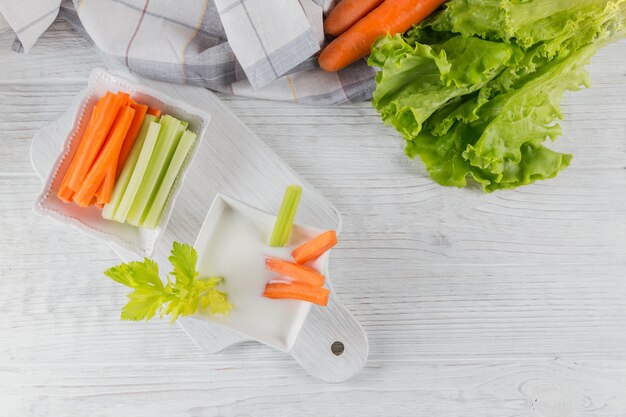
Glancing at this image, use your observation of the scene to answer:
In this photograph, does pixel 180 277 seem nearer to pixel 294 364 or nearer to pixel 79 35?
pixel 294 364

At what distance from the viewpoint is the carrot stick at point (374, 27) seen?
144 centimetres

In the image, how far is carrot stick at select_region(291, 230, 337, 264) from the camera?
131 cm

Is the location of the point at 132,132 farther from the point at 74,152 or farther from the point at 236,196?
the point at 236,196

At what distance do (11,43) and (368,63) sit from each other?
85 cm

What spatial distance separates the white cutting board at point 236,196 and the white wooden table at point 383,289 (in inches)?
2.4

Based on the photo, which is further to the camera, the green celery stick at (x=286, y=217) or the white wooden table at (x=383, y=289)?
Result: the white wooden table at (x=383, y=289)

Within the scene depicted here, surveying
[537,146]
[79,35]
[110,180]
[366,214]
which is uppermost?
[79,35]

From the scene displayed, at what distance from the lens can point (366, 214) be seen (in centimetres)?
155

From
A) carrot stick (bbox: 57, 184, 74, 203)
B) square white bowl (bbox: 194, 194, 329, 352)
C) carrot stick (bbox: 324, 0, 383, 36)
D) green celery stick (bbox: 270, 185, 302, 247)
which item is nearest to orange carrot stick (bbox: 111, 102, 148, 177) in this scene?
carrot stick (bbox: 57, 184, 74, 203)

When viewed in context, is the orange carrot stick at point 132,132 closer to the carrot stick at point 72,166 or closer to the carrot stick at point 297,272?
the carrot stick at point 72,166

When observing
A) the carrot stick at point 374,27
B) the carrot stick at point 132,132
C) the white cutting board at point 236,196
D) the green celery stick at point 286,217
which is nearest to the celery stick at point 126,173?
the carrot stick at point 132,132

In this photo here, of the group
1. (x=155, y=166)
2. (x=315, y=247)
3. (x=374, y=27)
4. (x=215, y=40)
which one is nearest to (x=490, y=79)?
(x=374, y=27)

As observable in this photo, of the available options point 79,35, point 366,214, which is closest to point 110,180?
point 79,35

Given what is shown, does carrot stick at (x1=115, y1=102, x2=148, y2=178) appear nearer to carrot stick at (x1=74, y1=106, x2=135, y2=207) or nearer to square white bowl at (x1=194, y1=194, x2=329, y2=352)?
carrot stick at (x1=74, y1=106, x2=135, y2=207)
